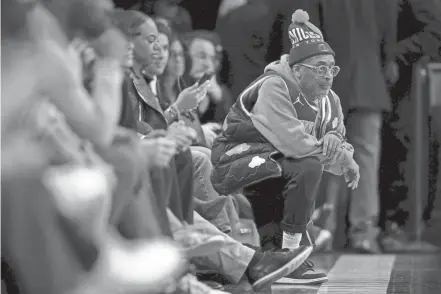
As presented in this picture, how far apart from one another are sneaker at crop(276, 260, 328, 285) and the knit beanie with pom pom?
0.98 m

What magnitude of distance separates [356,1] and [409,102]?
23.9 inches

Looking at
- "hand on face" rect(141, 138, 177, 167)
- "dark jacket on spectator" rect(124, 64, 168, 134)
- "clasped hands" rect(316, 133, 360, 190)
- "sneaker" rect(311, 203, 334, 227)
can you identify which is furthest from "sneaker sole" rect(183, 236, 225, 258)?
"sneaker" rect(311, 203, 334, 227)

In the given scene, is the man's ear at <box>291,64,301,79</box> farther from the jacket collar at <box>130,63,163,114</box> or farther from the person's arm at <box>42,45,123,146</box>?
the person's arm at <box>42,45,123,146</box>

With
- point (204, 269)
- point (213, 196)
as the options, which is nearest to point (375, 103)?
point (213, 196)

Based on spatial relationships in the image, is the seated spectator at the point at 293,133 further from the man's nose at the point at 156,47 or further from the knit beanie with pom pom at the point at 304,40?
the man's nose at the point at 156,47

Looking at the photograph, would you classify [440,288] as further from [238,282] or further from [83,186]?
[83,186]

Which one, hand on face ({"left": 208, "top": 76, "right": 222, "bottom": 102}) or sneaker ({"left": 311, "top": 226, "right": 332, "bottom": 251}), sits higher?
hand on face ({"left": 208, "top": 76, "right": 222, "bottom": 102})

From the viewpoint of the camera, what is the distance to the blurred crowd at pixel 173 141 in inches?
144

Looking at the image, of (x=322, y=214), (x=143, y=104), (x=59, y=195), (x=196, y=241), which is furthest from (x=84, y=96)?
(x=322, y=214)

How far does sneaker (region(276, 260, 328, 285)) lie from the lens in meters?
5.57

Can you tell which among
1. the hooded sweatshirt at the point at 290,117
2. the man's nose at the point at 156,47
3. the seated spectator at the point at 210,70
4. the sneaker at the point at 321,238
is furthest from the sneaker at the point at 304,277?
the man's nose at the point at 156,47

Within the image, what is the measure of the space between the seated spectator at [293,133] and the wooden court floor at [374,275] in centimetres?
19

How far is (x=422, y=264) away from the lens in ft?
20.0

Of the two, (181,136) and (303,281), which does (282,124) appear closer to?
(303,281)
